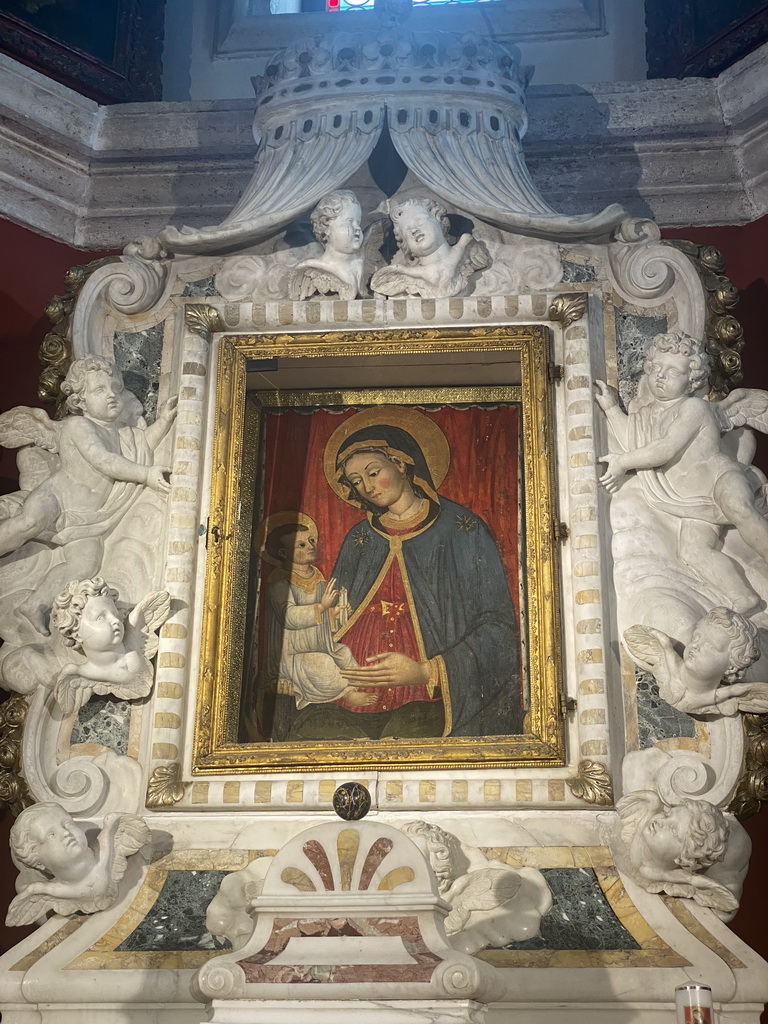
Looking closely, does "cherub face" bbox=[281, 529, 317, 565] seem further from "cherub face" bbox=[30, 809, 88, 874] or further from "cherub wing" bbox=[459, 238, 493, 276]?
"cherub face" bbox=[30, 809, 88, 874]

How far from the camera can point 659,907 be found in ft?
14.4

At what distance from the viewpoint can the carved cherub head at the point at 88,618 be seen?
486cm

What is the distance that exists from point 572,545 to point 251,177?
206cm

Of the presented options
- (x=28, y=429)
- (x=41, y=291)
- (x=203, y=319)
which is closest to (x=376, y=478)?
(x=203, y=319)

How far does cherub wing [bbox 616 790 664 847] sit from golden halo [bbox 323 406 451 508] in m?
1.38

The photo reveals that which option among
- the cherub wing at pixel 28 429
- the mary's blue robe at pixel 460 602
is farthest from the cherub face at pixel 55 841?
the cherub wing at pixel 28 429

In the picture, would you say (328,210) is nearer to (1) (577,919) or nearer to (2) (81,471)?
(2) (81,471)

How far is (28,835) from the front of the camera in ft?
14.7

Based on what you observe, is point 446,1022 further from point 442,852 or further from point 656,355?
point 656,355

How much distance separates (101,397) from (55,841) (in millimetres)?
1638

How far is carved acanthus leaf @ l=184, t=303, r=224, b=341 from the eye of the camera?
5.42 metres

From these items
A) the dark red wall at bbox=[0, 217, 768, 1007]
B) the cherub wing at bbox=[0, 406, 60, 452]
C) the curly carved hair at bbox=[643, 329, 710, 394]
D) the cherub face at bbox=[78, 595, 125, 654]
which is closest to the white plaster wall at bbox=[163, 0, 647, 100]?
the dark red wall at bbox=[0, 217, 768, 1007]

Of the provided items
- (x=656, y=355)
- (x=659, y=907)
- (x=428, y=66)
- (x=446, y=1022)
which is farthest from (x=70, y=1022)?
(x=428, y=66)

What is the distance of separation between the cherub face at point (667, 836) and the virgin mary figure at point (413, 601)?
604 millimetres
